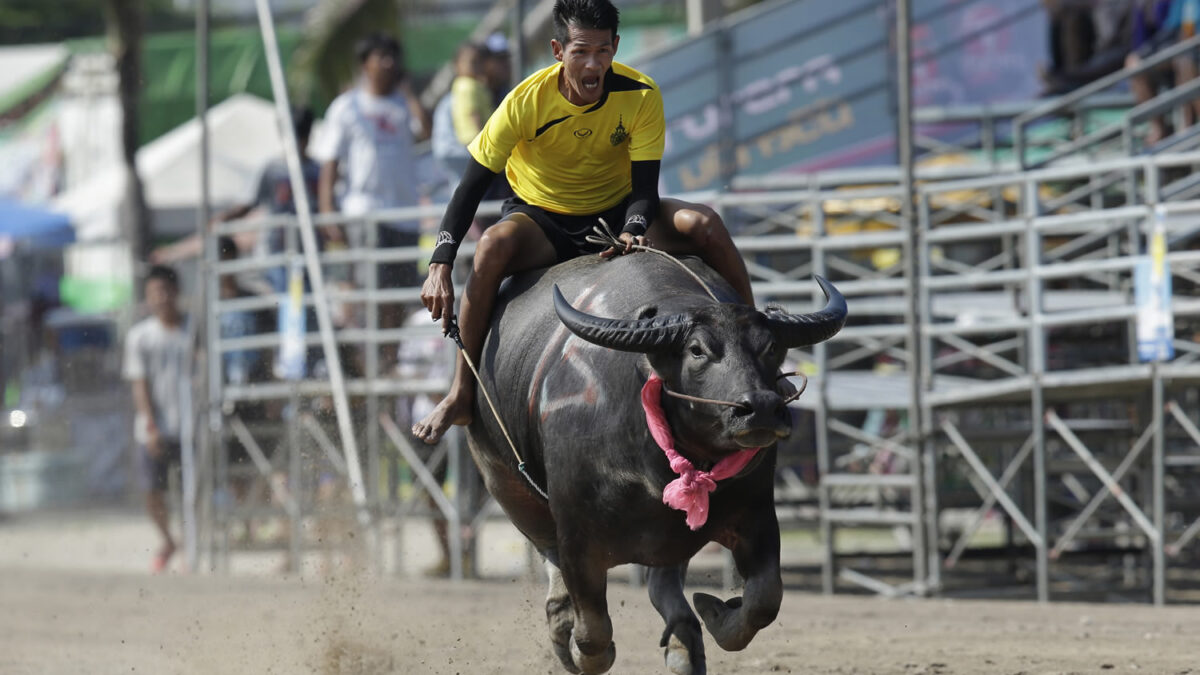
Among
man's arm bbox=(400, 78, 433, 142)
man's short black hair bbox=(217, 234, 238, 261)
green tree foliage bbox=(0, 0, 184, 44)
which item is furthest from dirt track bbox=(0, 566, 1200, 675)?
green tree foliage bbox=(0, 0, 184, 44)

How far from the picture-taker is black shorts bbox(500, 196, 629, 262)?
24.2 ft

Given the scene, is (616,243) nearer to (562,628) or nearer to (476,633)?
(562,628)

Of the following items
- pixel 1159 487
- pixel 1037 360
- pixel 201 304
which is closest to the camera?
pixel 1159 487

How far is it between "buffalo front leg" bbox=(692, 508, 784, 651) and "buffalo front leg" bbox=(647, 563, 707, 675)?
0.24 m

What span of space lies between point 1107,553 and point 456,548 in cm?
435

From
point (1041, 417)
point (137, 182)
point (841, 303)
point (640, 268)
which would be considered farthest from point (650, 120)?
point (137, 182)

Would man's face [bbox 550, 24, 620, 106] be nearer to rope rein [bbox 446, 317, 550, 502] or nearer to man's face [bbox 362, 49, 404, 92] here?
rope rein [bbox 446, 317, 550, 502]

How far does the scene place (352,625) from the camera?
9.48m

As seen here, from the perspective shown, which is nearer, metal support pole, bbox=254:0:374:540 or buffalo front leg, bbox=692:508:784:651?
buffalo front leg, bbox=692:508:784:651

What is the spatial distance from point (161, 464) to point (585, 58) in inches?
360

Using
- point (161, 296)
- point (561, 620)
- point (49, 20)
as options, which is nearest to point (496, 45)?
point (161, 296)

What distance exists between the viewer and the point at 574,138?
7195 mm

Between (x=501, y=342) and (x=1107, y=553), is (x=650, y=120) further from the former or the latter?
(x=1107, y=553)

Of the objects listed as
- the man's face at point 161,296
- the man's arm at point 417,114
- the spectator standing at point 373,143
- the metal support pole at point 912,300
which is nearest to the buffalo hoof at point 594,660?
the metal support pole at point 912,300
